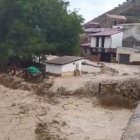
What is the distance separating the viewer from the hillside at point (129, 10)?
103044mm

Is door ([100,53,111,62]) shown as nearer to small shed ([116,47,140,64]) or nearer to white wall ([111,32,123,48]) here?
white wall ([111,32,123,48])

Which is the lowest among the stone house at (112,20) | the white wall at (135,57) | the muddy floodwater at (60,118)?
the muddy floodwater at (60,118)

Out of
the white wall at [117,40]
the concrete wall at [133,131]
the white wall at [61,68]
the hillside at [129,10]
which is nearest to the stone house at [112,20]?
the hillside at [129,10]

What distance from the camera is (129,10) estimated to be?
10919cm

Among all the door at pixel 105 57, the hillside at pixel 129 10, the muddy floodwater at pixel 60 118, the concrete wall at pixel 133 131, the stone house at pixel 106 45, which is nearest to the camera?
the concrete wall at pixel 133 131

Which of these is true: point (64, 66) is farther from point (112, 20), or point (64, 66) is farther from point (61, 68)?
point (112, 20)

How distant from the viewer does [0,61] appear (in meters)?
46.7

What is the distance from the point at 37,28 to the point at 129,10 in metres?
65.5

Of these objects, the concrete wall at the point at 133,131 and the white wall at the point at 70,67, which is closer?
the concrete wall at the point at 133,131

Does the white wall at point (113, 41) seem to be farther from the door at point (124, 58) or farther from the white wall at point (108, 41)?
the door at point (124, 58)

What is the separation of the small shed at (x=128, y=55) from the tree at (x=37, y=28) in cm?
896

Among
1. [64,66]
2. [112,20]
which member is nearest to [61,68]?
[64,66]

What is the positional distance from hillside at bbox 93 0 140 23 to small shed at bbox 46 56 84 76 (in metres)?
56.2

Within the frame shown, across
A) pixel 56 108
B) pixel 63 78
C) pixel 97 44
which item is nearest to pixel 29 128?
pixel 56 108
